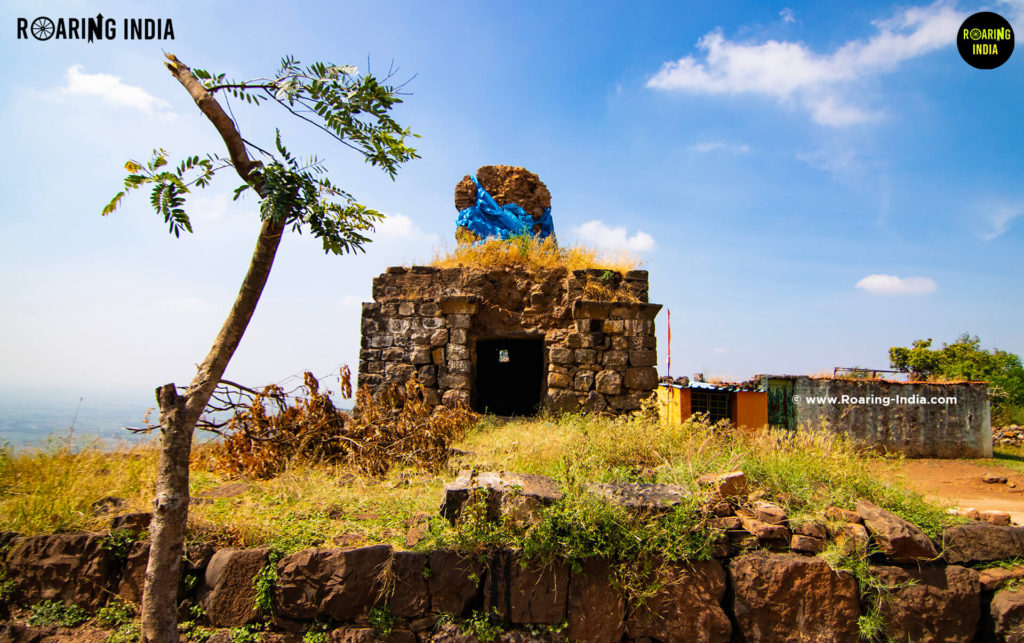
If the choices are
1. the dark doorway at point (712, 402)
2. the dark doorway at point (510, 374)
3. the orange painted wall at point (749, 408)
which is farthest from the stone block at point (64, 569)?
the orange painted wall at point (749, 408)

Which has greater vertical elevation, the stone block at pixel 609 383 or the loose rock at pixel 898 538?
the stone block at pixel 609 383

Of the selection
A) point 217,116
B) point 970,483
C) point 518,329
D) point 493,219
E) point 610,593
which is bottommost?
point 970,483

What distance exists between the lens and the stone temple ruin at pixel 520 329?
8422mm

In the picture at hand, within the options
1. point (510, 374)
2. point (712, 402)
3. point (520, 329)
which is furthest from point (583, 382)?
point (510, 374)

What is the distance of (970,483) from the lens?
9797 mm

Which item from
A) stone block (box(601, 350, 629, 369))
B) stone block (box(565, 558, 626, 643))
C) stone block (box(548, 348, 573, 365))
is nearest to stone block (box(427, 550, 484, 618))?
stone block (box(565, 558, 626, 643))

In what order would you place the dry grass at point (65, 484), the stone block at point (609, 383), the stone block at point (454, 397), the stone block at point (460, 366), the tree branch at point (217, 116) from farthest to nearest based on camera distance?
the stone block at point (460, 366)
the stone block at point (454, 397)
the stone block at point (609, 383)
the dry grass at point (65, 484)
the tree branch at point (217, 116)

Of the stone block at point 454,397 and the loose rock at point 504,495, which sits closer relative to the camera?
the loose rock at point 504,495

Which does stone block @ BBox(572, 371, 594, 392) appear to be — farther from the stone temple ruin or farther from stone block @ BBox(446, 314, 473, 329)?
stone block @ BBox(446, 314, 473, 329)

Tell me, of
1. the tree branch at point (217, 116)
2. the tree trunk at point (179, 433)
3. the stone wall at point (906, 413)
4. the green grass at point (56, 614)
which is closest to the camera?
the tree trunk at point (179, 433)

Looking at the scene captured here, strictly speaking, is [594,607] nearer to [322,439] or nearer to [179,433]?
[179,433]

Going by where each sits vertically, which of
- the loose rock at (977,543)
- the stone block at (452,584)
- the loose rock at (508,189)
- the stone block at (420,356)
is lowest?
the stone block at (452,584)

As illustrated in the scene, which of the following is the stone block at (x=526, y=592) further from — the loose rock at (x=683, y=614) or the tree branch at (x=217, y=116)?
the tree branch at (x=217, y=116)

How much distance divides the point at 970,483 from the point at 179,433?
40.2 feet
